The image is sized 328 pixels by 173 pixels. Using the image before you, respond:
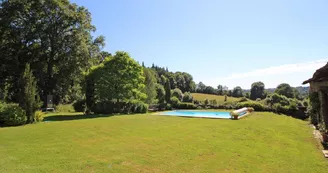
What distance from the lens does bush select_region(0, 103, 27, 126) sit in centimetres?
1277

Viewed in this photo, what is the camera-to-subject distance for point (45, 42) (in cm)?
2347

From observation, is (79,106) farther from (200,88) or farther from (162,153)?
(200,88)

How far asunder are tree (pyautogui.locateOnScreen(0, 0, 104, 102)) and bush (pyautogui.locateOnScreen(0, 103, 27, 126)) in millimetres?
9756

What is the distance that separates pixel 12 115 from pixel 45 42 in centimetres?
1322

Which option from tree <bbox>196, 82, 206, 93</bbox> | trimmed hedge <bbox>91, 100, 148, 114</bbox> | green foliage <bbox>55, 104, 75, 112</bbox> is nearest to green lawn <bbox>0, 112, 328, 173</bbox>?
trimmed hedge <bbox>91, 100, 148, 114</bbox>

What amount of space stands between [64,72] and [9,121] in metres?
13.5

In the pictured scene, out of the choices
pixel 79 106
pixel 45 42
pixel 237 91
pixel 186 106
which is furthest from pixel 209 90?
pixel 45 42

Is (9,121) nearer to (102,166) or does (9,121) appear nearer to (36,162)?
(36,162)

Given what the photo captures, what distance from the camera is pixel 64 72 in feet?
83.1

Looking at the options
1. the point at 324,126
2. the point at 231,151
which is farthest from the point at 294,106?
the point at 231,151

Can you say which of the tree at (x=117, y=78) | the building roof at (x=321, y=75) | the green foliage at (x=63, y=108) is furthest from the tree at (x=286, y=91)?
the green foliage at (x=63, y=108)

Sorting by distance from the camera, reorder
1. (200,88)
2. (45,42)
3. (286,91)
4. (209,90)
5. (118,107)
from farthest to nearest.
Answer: (200,88), (209,90), (286,91), (45,42), (118,107)

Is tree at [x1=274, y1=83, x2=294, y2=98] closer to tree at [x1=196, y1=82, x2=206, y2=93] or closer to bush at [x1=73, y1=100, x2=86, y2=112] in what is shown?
tree at [x1=196, y1=82, x2=206, y2=93]

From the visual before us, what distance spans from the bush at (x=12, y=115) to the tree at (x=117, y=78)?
25.7 ft
